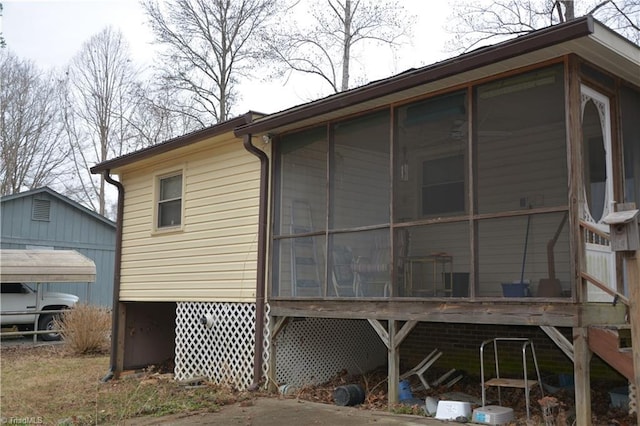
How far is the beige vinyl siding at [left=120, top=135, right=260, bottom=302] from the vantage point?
9.07 metres

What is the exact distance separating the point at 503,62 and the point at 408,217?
6.77 ft

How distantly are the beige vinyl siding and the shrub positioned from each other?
306 cm

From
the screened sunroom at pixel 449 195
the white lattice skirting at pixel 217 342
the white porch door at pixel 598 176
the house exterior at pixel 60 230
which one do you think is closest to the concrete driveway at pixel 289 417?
the white lattice skirting at pixel 217 342

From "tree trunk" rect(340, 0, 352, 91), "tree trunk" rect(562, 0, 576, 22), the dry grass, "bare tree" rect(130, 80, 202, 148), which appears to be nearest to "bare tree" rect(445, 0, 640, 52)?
"tree trunk" rect(562, 0, 576, 22)

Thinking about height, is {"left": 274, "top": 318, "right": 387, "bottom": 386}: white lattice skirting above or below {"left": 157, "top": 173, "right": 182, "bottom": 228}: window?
below

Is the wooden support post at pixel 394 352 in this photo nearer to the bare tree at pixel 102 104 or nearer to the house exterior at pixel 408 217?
the house exterior at pixel 408 217

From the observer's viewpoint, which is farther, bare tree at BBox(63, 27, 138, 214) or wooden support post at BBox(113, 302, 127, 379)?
bare tree at BBox(63, 27, 138, 214)

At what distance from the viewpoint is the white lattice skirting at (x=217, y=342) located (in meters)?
8.90

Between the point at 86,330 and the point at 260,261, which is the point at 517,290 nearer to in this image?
the point at 260,261

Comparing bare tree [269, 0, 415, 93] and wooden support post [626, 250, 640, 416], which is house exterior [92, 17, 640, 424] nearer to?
wooden support post [626, 250, 640, 416]

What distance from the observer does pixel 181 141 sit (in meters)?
9.84

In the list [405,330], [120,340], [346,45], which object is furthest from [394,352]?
[346,45]

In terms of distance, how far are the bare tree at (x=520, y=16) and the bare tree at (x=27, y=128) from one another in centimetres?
1752

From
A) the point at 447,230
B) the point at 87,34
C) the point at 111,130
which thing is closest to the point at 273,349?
the point at 447,230
